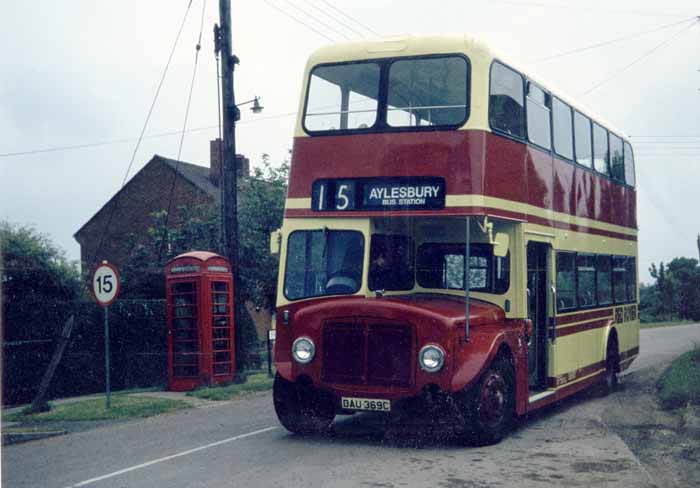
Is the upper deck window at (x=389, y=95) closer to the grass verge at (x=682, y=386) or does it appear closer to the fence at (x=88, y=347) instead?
the grass verge at (x=682, y=386)

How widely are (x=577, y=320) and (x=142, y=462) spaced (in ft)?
23.9

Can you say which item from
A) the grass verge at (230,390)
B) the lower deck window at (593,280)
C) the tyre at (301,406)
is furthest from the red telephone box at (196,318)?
the tyre at (301,406)

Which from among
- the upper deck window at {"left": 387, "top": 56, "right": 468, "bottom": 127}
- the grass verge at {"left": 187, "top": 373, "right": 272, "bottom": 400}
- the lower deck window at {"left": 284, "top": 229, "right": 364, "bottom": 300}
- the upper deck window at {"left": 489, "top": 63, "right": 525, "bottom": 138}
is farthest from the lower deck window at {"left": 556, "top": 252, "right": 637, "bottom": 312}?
the grass verge at {"left": 187, "top": 373, "right": 272, "bottom": 400}

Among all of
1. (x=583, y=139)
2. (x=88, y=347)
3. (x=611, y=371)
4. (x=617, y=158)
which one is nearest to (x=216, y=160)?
(x=88, y=347)

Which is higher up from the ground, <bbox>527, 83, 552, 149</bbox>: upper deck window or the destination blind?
<bbox>527, 83, 552, 149</bbox>: upper deck window

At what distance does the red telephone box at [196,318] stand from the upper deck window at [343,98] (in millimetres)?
7535

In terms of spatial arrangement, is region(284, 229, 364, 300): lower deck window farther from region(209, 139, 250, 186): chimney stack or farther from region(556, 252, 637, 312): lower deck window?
region(209, 139, 250, 186): chimney stack

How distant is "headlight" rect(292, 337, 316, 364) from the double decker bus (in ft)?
0.06

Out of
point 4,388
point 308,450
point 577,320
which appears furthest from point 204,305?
point 308,450

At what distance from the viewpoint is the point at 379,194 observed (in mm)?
10727

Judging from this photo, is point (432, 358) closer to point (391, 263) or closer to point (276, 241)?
point (391, 263)

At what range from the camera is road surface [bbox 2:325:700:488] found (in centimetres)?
859

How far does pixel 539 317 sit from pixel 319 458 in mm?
4705

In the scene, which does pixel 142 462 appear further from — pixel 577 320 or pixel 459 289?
pixel 577 320
